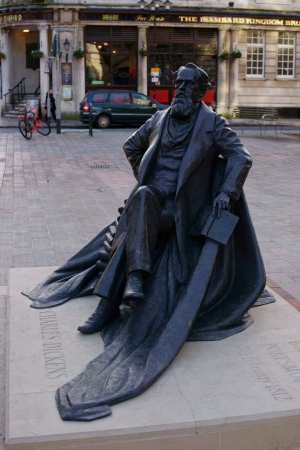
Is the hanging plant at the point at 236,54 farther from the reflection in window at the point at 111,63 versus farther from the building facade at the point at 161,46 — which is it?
the reflection in window at the point at 111,63

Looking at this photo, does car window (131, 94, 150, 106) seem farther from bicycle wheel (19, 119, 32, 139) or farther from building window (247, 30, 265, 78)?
building window (247, 30, 265, 78)

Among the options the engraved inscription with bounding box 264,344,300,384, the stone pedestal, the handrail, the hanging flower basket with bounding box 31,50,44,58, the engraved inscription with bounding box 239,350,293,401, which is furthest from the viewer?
the handrail

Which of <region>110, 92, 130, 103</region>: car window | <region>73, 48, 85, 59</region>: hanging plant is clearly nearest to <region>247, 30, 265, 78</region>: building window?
<region>73, 48, 85, 59</region>: hanging plant

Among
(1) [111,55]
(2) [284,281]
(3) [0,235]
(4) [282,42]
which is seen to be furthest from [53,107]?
(2) [284,281]

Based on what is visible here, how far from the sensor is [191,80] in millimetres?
5066

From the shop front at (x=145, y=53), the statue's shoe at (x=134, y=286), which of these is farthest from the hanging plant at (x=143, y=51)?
the statue's shoe at (x=134, y=286)

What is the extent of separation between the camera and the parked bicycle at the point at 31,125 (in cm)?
2079

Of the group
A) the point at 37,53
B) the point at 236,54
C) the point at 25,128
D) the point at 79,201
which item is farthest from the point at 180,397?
the point at 236,54

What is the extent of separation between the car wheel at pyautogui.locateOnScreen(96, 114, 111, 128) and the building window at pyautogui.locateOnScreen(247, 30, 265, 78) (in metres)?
9.21

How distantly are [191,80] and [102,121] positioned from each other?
21.6m

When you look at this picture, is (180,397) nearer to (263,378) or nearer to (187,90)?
(263,378)

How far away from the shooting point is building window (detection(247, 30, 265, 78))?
32.4m

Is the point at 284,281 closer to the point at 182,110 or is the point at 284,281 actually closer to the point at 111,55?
the point at 182,110

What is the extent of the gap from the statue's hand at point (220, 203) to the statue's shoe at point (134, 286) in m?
0.73
